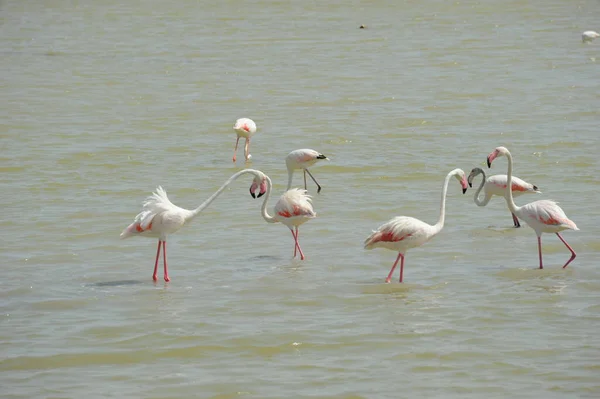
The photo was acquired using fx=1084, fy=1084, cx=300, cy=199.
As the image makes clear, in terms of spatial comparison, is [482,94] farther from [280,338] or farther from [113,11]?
[113,11]

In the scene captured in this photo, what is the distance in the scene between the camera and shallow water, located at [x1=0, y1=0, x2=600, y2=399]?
22.6 feet

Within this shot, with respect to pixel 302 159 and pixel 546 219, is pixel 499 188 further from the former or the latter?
pixel 302 159

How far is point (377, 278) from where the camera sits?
8844mm

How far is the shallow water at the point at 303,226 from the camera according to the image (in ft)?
22.6

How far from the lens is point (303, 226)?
1086 centimetres

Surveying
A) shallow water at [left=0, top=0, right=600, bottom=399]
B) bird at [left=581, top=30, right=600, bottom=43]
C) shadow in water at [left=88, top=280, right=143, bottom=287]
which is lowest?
shadow in water at [left=88, top=280, right=143, bottom=287]

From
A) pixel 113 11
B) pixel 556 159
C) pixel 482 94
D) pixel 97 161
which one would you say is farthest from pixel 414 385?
pixel 113 11

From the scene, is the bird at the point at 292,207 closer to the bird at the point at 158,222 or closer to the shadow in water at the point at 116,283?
the bird at the point at 158,222

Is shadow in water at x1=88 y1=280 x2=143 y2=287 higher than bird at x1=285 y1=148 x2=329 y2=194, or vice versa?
bird at x1=285 y1=148 x2=329 y2=194

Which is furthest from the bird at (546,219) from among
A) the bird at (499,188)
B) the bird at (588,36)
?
the bird at (588,36)

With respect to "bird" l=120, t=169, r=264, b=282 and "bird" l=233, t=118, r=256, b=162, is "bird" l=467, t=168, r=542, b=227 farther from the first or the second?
"bird" l=233, t=118, r=256, b=162

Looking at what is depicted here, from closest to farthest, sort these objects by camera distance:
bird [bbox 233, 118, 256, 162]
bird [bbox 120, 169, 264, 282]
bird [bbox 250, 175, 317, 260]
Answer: bird [bbox 120, 169, 264, 282] → bird [bbox 250, 175, 317, 260] → bird [bbox 233, 118, 256, 162]

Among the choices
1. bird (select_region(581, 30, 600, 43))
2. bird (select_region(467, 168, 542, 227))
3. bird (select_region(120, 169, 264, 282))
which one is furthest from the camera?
bird (select_region(581, 30, 600, 43))

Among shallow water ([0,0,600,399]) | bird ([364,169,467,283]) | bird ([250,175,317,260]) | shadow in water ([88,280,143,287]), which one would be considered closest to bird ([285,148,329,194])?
shallow water ([0,0,600,399])
